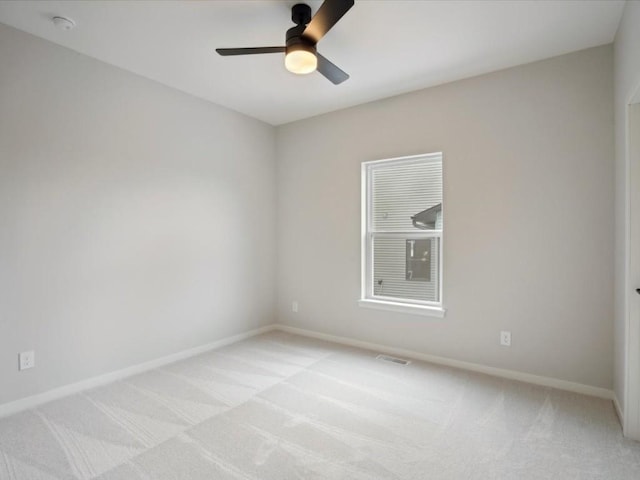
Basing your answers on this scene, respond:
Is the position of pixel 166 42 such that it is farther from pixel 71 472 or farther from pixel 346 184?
pixel 71 472

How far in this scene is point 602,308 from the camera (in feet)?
8.34

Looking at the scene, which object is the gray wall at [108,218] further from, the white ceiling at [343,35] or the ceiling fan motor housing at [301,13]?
the ceiling fan motor housing at [301,13]

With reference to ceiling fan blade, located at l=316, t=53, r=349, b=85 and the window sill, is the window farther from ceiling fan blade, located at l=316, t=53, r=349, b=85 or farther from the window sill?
ceiling fan blade, located at l=316, t=53, r=349, b=85

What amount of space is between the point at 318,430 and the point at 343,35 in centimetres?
274

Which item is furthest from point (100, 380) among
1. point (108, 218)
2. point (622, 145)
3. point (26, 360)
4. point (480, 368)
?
point (622, 145)

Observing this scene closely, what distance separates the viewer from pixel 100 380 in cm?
280

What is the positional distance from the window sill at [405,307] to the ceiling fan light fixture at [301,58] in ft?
7.85

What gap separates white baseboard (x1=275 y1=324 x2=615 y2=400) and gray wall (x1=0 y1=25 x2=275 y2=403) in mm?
1183

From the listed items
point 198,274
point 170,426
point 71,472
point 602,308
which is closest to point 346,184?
point 198,274

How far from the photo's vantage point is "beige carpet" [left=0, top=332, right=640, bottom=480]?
178cm

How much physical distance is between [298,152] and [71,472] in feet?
11.8

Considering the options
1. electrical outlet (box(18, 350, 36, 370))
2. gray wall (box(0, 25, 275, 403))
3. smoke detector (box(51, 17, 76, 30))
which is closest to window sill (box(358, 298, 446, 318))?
gray wall (box(0, 25, 275, 403))

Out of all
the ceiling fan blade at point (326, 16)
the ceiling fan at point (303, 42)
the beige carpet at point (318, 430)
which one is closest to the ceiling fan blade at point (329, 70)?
the ceiling fan at point (303, 42)

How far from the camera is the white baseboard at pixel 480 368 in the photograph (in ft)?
8.48
